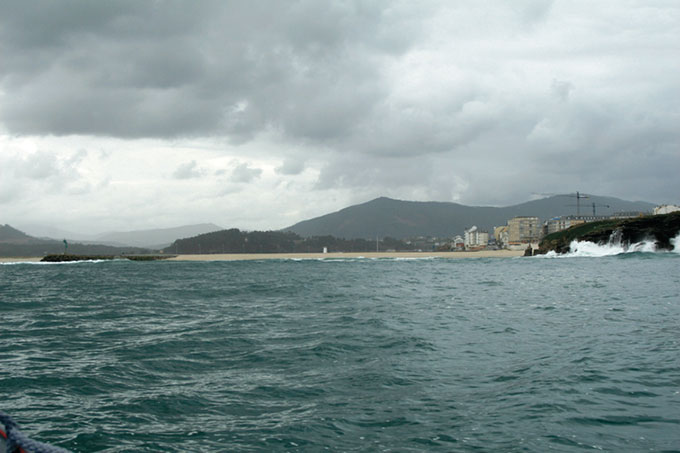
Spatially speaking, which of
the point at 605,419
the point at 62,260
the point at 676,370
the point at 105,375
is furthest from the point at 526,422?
the point at 62,260

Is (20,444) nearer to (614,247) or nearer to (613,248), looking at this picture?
(613,248)

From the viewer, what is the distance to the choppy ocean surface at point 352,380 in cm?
986

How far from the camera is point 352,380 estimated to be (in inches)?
556

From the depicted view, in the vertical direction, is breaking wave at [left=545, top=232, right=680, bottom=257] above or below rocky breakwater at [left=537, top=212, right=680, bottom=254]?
below

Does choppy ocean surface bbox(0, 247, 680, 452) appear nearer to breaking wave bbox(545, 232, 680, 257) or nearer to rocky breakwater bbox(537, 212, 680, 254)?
breaking wave bbox(545, 232, 680, 257)

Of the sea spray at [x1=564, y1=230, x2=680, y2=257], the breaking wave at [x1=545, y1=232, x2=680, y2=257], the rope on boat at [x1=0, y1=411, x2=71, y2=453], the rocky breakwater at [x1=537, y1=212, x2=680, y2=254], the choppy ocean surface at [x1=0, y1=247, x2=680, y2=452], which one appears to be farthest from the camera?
the sea spray at [x1=564, y1=230, x2=680, y2=257]

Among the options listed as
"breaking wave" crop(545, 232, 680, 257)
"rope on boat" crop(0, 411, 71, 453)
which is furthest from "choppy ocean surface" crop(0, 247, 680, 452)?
"breaking wave" crop(545, 232, 680, 257)

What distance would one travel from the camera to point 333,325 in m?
23.8

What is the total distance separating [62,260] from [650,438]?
192 metres

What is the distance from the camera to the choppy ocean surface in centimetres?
986

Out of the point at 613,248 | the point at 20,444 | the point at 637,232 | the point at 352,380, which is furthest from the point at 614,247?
the point at 20,444

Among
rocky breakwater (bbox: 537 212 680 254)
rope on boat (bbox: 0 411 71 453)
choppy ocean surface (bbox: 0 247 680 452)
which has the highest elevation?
rocky breakwater (bbox: 537 212 680 254)

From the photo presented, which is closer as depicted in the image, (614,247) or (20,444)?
(20,444)

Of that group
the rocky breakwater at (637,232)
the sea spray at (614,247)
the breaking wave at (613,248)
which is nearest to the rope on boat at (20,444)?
the breaking wave at (613,248)
